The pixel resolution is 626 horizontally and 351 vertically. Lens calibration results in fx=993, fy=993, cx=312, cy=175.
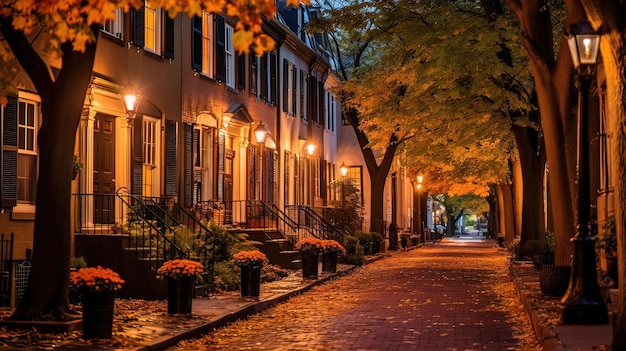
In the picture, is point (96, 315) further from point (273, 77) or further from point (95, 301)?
point (273, 77)

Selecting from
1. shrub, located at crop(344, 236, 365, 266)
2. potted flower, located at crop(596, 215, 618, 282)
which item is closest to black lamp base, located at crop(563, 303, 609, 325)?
potted flower, located at crop(596, 215, 618, 282)

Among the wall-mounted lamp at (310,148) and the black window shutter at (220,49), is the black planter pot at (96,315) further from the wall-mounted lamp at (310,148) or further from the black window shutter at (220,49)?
the wall-mounted lamp at (310,148)

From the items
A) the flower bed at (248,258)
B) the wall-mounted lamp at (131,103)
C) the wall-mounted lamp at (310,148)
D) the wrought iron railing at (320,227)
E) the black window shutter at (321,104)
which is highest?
the black window shutter at (321,104)

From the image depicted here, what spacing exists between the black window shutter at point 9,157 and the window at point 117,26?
3.91 meters

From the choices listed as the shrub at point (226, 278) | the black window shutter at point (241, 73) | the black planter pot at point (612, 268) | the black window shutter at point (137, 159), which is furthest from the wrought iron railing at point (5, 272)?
the black window shutter at point (241, 73)

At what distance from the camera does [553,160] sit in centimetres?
1808

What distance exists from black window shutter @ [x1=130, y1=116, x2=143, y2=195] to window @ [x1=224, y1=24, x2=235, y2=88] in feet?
23.0

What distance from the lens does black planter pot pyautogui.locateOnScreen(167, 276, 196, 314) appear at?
14.9m

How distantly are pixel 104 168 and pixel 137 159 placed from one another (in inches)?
56.2

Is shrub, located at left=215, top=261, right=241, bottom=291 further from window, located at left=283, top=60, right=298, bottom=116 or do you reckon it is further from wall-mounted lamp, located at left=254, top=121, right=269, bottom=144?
window, located at left=283, top=60, right=298, bottom=116

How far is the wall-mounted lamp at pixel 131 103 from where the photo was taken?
65.7 ft

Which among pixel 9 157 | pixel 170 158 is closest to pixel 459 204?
pixel 170 158

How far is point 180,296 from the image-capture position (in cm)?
1491

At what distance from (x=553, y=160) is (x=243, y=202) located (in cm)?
1326
